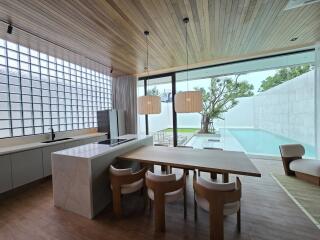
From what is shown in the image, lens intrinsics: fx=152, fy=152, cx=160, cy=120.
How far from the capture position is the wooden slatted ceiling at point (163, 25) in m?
2.14

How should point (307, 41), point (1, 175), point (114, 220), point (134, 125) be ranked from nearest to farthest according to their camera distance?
point (114, 220)
point (1, 175)
point (307, 41)
point (134, 125)

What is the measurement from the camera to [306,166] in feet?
10.2

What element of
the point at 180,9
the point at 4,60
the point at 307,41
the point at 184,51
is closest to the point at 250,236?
the point at 180,9

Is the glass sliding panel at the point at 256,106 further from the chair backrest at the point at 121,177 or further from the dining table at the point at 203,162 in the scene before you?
the chair backrest at the point at 121,177

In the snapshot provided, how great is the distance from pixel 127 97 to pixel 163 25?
3.59 metres

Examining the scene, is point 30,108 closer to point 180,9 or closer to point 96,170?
point 96,170

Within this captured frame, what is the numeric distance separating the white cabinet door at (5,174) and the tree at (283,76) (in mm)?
6419

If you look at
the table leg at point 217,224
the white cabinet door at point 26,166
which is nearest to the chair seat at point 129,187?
the table leg at point 217,224

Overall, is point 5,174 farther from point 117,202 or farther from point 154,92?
point 154,92

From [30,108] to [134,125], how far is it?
3.08 m

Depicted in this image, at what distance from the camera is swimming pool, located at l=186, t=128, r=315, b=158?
4.84 m

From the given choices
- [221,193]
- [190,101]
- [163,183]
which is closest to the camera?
[221,193]

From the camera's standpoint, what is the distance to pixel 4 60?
3182 millimetres

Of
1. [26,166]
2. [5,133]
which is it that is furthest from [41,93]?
[26,166]
